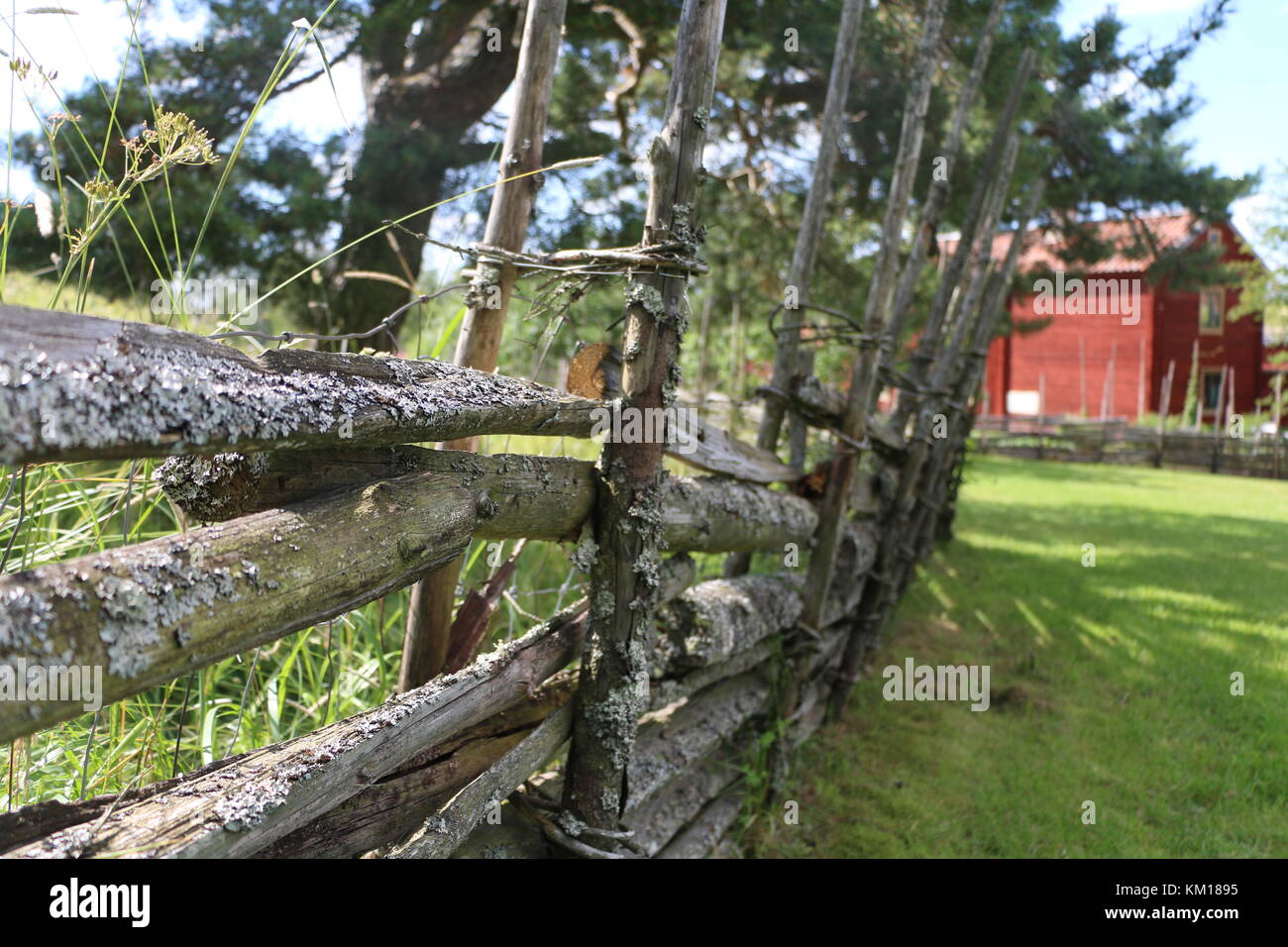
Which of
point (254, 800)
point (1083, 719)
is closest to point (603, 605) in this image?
point (254, 800)

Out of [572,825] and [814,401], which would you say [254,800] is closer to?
[572,825]

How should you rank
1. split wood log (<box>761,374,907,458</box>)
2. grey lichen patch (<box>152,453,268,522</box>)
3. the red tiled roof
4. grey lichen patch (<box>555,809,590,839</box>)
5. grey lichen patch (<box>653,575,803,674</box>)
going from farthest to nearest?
the red tiled roof, split wood log (<box>761,374,907,458</box>), grey lichen patch (<box>653,575,803,674</box>), grey lichen patch (<box>555,809,590,839</box>), grey lichen patch (<box>152,453,268,522</box>)

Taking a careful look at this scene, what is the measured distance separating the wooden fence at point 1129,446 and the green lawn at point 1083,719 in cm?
276

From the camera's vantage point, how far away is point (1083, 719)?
4.54 meters

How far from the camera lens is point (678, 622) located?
3002 millimetres

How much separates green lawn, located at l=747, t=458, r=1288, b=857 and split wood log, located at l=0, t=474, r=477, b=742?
2475 millimetres

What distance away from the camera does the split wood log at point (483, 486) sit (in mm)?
1692

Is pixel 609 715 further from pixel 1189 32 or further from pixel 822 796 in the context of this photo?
pixel 1189 32

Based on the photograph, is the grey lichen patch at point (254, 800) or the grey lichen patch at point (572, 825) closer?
the grey lichen patch at point (254, 800)

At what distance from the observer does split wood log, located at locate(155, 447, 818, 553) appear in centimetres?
169

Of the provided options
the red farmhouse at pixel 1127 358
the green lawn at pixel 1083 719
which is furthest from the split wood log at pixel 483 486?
the red farmhouse at pixel 1127 358

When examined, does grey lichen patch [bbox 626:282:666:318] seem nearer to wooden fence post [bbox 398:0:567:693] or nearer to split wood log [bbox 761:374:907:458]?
wooden fence post [bbox 398:0:567:693]

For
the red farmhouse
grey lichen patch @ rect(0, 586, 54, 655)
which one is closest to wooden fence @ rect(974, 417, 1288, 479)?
the red farmhouse

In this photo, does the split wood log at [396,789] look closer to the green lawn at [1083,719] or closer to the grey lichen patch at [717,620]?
the grey lichen patch at [717,620]
